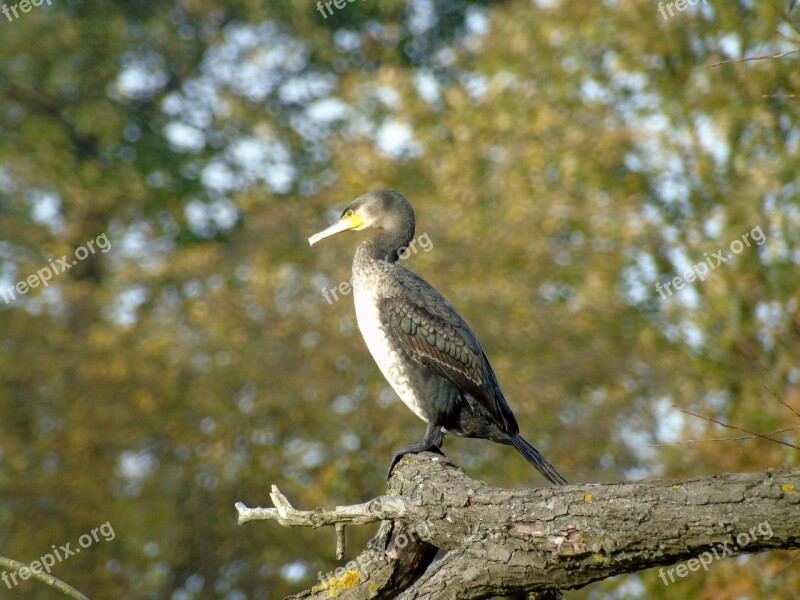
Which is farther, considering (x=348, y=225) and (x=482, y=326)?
(x=482, y=326)

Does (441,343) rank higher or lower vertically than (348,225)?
lower

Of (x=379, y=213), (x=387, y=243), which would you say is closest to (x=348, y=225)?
(x=379, y=213)

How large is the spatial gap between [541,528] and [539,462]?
1458 millimetres

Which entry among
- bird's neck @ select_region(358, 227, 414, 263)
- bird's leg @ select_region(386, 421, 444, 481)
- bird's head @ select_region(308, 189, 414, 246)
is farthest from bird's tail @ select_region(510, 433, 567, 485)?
bird's head @ select_region(308, 189, 414, 246)

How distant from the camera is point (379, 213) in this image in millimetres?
6316

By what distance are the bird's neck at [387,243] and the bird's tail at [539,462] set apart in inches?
52.7

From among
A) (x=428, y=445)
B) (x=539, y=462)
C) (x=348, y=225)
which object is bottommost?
(x=539, y=462)

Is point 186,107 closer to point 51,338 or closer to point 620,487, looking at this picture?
point 51,338

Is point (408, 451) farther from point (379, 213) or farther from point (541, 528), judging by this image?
point (379, 213)

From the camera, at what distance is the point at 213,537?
1329 cm

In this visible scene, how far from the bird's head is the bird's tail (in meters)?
1.46

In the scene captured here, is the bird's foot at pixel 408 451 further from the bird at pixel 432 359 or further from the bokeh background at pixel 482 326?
the bokeh background at pixel 482 326

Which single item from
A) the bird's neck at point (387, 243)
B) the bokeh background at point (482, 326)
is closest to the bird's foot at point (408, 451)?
the bird's neck at point (387, 243)

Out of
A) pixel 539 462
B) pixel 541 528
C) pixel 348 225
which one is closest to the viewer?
pixel 541 528
